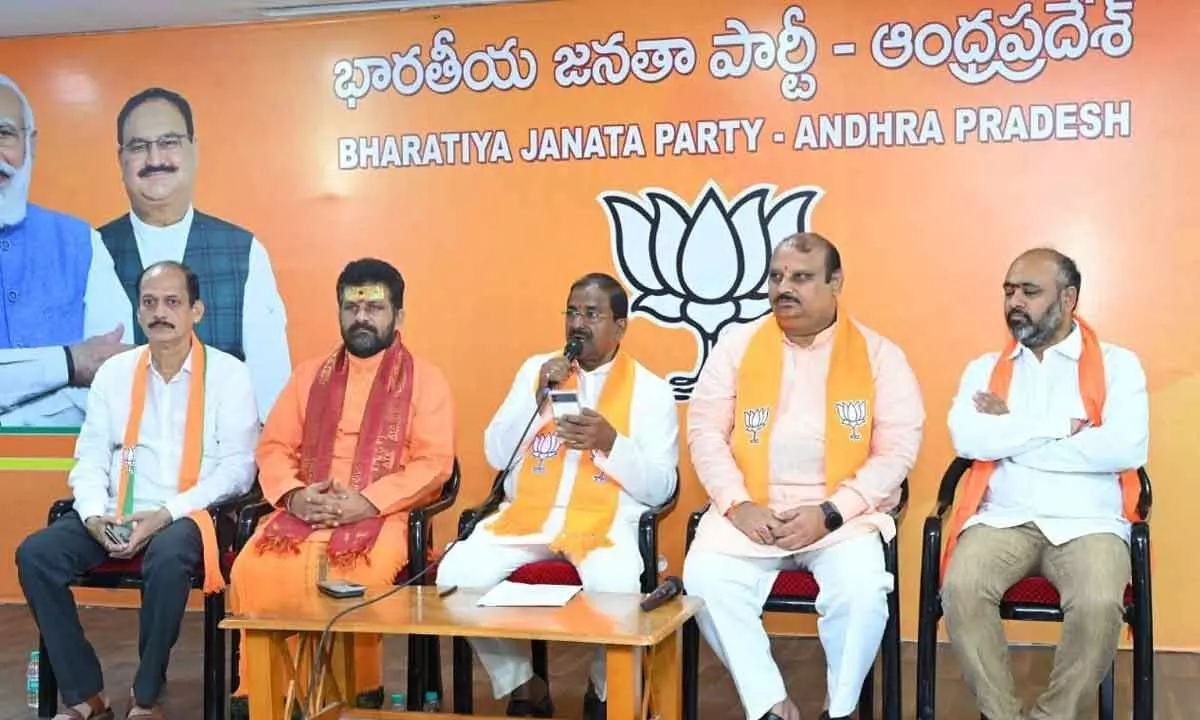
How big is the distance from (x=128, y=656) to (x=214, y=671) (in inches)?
47.3

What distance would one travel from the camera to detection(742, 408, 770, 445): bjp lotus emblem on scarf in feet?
15.1

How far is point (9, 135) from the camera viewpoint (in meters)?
6.55

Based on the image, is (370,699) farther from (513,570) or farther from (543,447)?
(543,447)

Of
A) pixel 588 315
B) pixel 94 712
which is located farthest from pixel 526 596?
pixel 94 712

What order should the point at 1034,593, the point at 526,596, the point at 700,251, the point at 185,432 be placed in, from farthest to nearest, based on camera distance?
the point at 700,251, the point at 185,432, the point at 1034,593, the point at 526,596

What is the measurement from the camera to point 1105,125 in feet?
17.7

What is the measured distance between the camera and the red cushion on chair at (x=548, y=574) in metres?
4.46

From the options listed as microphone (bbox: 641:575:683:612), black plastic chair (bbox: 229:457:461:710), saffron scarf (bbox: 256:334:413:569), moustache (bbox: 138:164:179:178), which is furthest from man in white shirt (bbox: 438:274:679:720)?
moustache (bbox: 138:164:179:178)

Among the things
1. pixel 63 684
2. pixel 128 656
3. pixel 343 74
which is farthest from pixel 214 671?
pixel 343 74

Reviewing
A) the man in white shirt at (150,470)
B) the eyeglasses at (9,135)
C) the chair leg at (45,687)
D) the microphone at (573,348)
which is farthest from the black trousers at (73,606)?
the eyeglasses at (9,135)

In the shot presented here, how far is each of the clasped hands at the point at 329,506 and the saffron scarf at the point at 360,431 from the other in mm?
25

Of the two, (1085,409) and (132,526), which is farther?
(132,526)

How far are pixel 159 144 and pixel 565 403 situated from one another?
115 inches

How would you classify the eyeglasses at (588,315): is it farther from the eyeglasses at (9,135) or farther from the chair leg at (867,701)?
the eyeglasses at (9,135)
